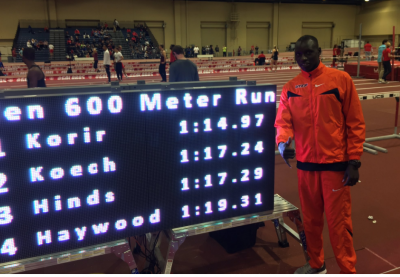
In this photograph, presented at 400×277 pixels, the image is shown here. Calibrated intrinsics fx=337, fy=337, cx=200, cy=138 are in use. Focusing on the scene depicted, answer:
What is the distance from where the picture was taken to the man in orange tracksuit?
2.79m

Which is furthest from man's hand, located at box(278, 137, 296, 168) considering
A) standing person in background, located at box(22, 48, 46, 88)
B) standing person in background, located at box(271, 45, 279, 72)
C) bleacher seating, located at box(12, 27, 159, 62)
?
bleacher seating, located at box(12, 27, 159, 62)

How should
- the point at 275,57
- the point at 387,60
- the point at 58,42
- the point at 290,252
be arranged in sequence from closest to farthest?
1. the point at 290,252
2. the point at 387,60
3. the point at 275,57
4. the point at 58,42

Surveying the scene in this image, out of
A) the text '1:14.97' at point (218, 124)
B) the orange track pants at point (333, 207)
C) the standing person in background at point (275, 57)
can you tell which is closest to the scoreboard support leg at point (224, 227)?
the orange track pants at point (333, 207)

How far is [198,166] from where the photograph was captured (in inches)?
110

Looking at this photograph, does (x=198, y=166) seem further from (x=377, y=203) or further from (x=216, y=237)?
(x=377, y=203)

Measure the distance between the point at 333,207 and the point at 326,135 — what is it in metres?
0.62

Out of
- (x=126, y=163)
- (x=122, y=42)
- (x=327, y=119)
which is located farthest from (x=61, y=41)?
(x=327, y=119)

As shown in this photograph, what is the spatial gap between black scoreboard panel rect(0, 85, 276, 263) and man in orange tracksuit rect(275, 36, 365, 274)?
246mm

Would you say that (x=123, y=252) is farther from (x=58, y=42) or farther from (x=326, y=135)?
(x=58, y=42)

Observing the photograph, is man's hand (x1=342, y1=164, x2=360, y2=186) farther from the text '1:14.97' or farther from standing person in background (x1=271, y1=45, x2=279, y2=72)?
standing person in background (x1=271, y1=45, x2=279, y2=72)

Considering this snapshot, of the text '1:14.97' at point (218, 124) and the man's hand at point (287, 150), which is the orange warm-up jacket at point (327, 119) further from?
the text '1:14.97' at point (218, 124)

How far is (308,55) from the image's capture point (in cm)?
283

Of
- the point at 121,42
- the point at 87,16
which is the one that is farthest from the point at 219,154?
the point at 87,16

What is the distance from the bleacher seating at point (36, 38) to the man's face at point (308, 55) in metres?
33.3
